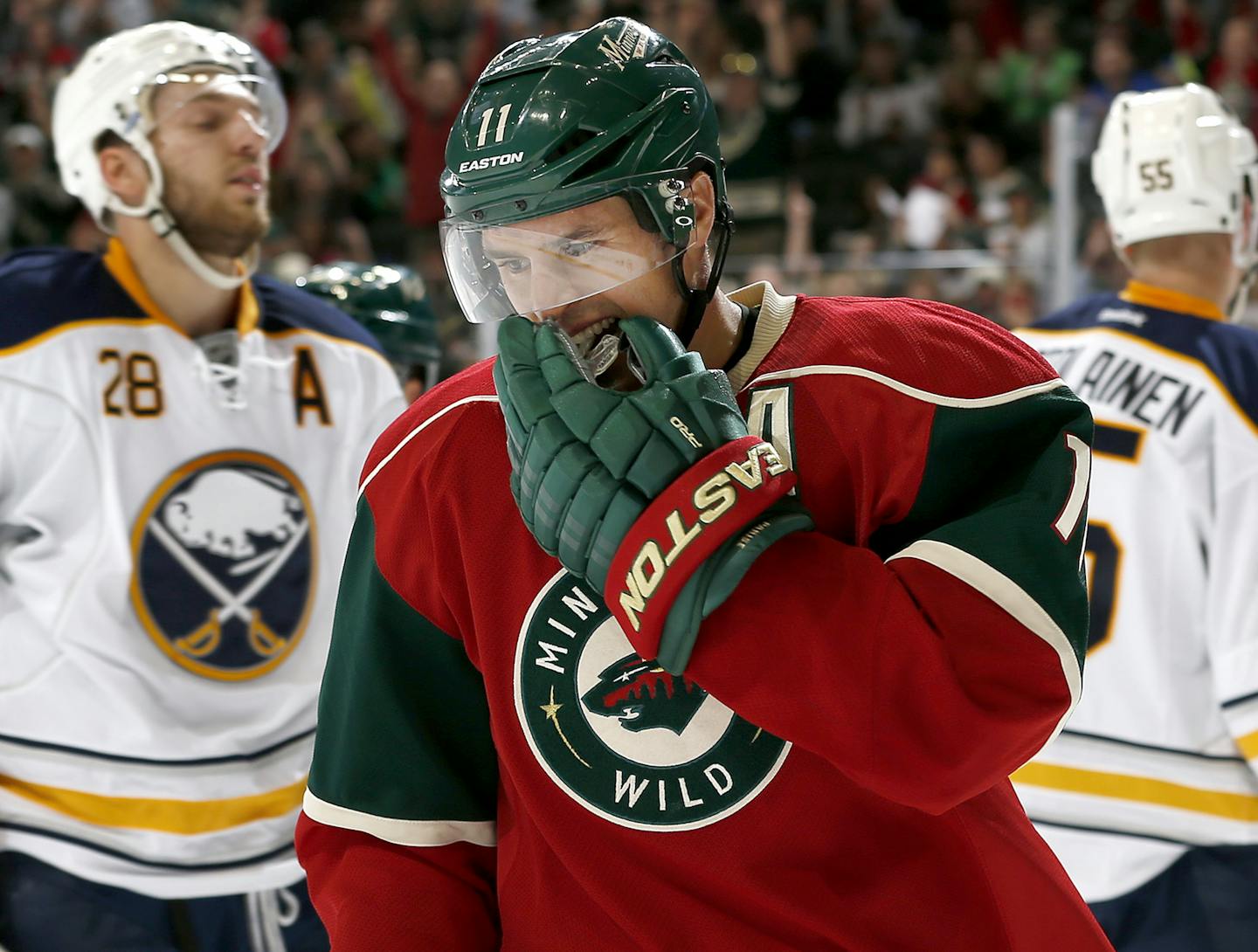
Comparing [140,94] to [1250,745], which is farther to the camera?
[140,94]

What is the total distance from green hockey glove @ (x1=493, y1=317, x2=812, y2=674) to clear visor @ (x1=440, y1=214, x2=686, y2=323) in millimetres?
147

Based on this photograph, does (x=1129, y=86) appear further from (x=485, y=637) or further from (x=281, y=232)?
(x=485, y=637)

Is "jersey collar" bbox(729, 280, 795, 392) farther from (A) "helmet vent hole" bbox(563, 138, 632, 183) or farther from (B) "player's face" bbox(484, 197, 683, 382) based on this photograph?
(A) "helmet vent hole" bbox(563, 138, 632, 183)

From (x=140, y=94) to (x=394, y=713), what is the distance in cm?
168

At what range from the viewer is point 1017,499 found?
132cm

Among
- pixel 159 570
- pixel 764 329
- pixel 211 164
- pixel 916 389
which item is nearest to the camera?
pixel 916 389

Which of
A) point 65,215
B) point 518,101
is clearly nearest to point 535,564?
point 518,101

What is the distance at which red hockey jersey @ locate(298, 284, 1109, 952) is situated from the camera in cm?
126

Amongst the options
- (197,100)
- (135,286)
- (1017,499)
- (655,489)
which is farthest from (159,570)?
(1017,499)

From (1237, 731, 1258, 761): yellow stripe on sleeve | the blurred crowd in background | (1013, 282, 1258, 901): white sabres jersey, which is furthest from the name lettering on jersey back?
the blurred crowd in background

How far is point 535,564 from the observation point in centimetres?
146

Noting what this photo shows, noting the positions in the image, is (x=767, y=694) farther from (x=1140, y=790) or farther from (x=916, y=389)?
(x=1140, y=790)

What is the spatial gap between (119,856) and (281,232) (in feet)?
18.5

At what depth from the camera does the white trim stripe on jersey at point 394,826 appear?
1.53 m
